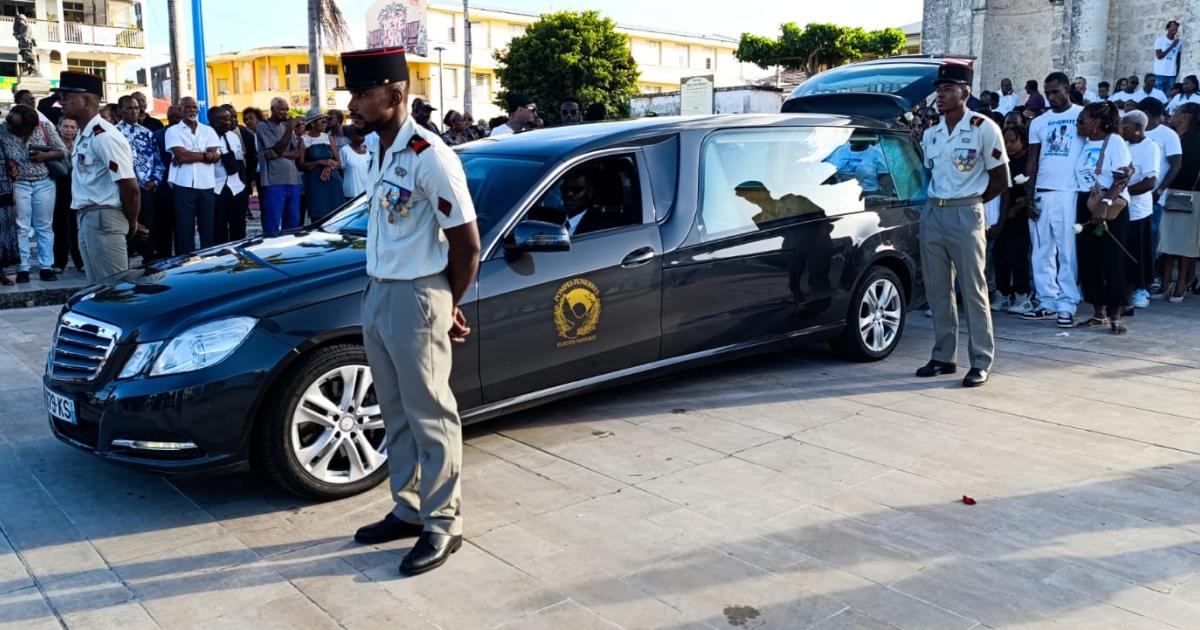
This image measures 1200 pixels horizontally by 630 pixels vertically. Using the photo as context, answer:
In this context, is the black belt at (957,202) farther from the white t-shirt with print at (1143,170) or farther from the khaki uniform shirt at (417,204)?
the khaki uniform shirt at (417,204)

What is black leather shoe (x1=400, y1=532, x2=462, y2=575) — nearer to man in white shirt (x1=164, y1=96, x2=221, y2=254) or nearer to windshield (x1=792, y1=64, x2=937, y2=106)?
man in white shirt (x1=164, y1=96, x2=221, y2=254)

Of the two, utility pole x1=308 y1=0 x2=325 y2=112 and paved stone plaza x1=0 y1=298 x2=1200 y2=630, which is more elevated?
utility pole x1=308 y1=0 x2=325 y2=112

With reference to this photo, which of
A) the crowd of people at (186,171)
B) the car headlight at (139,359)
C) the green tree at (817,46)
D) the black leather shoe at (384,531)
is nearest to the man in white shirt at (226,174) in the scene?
the crowd of people at (186,171)

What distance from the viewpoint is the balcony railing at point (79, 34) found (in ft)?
147

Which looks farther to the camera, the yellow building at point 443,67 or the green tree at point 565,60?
the yellow building at point 443,67

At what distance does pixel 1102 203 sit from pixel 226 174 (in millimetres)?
8665

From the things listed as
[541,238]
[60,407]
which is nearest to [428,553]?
[541,238]

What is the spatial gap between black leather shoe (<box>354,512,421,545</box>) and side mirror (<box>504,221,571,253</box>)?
1445mm

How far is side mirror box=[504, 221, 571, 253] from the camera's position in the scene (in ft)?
15.4

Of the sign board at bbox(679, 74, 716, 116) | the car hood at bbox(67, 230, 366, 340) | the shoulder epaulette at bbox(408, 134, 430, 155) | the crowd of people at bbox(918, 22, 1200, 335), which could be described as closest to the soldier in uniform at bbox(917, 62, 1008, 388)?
the crowd of people at bbox(918, 22, 1200, 335)

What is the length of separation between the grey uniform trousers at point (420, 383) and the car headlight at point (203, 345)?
74 cm

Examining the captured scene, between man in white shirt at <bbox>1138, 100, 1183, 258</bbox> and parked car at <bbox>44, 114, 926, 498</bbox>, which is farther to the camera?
man in white shirt at <bbox>1138, 100, 1183, 258</bbox>

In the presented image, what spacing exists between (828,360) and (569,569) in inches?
148

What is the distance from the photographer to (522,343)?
488 centimetres
